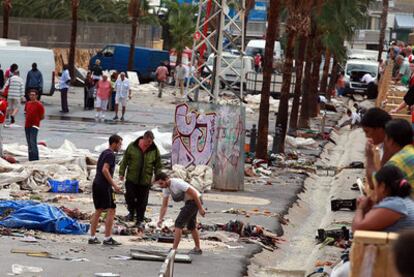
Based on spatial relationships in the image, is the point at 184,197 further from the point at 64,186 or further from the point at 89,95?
the point at 89,95

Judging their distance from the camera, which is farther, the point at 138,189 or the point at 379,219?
the point at 138,189

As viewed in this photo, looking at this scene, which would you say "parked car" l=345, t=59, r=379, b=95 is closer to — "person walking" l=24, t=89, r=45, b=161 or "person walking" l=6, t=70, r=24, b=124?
"person walking" l=6, t=70, r=24, b=124

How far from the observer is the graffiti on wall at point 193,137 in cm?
2694

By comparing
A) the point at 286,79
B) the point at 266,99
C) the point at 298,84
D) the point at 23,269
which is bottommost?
the point at 23,269

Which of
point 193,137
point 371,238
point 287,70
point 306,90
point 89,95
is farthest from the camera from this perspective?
point 306,90

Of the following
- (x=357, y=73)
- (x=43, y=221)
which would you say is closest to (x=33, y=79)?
(x=43, y=221)

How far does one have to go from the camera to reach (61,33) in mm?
72000

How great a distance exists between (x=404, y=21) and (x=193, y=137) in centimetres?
8456

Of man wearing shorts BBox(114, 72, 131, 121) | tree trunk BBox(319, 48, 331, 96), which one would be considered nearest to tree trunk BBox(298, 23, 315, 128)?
man wearing shorts BBox(114, 72, 131, 121)

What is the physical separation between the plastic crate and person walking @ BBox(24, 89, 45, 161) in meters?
3.40

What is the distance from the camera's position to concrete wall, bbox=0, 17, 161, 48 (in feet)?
225

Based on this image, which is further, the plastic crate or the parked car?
the parked car

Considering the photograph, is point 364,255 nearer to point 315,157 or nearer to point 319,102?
point 315,157

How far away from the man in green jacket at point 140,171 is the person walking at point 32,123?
7.41 meters
